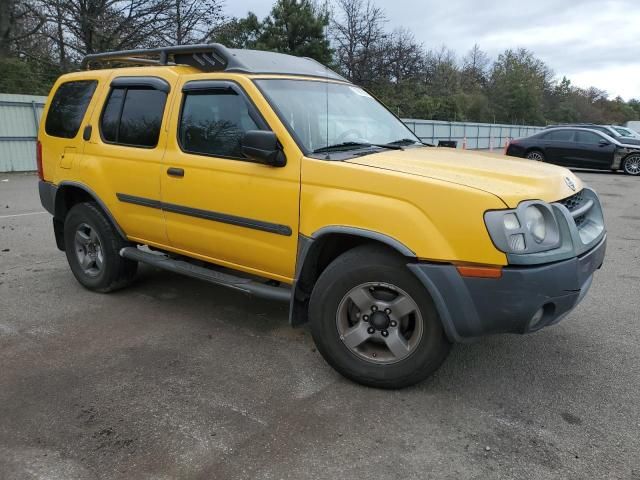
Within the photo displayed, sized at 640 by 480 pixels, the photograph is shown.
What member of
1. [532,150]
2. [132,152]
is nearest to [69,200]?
[132,152]

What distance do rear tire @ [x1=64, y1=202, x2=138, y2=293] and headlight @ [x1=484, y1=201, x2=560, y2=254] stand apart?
3.42m

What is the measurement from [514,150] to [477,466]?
Result: 55.1 feet

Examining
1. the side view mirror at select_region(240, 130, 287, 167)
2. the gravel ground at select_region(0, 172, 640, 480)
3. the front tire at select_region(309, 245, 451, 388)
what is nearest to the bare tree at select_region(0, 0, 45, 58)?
the gravel ground at select_region(0, 172, 640, 480)

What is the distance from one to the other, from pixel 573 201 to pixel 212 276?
2.56 m

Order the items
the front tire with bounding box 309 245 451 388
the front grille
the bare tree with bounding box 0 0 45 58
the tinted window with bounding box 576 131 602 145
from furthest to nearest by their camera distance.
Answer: the bare tree with bounding box 0 0 45 58, the tinted window with bounding box 576 131 602 145, the front grille, the front tire with bounding box 309 245 451 388

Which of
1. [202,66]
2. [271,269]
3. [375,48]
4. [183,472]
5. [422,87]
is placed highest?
[375,48]

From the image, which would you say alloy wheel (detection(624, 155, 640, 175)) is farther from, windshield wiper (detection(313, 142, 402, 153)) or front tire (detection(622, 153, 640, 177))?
windshield wiper (detection(313, 142, 402, 153))

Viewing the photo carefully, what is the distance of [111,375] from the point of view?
345 cm

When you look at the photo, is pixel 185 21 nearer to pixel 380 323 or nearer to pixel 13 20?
pixel 13 20

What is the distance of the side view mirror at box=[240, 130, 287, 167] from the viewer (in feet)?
11.0

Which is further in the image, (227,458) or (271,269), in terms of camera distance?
(271,269)

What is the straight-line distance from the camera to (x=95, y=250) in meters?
5.05

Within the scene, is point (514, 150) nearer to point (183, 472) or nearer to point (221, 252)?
point (221, 252)

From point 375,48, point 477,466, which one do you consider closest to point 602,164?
point 477,466
